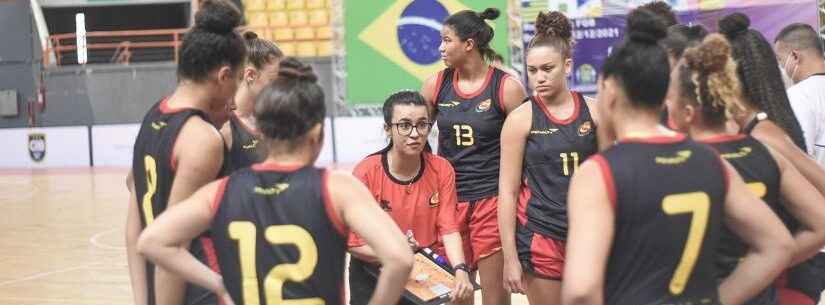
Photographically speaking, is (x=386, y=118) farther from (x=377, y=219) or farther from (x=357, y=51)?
(x=357, y=51)

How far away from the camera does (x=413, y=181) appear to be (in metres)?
4.79

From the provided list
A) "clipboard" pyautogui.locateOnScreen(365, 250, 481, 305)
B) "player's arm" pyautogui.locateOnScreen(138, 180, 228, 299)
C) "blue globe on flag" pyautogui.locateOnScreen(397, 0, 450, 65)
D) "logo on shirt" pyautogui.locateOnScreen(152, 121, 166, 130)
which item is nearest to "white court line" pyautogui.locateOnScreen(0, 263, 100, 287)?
"clipboard" pyautogui.locateOnScreen(365, 250, 481, 305)

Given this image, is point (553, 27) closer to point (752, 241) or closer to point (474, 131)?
point (474, 131)

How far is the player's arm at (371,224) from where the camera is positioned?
2793mm

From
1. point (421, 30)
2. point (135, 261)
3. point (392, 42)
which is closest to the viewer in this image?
point (135, 261)

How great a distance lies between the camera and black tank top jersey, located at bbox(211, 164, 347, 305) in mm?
2811

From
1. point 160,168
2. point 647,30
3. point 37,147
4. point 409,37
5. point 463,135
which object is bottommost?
point 37,147

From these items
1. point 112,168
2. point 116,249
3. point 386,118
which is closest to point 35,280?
point 116,249

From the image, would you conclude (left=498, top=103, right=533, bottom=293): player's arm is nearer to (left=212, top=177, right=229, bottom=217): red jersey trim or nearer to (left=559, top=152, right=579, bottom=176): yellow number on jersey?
(left=559, top=152, right=579, bottom=176): yellow number on jersey

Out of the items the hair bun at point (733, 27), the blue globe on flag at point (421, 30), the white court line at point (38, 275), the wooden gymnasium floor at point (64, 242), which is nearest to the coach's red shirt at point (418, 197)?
the hair bun at point (733, 27)

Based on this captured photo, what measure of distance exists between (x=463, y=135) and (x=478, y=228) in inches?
17.9

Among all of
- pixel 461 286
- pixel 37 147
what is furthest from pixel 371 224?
pixel 37 147

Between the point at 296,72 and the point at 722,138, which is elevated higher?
the point at 296,72

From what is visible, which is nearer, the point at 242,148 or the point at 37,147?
the point at 242,148
